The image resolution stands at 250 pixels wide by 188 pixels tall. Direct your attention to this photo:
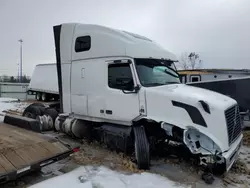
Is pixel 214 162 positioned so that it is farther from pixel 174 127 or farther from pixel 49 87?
pixel 49 87

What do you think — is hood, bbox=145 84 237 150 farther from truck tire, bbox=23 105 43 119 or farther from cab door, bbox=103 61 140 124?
truck tire, bbox=23 105 43 119

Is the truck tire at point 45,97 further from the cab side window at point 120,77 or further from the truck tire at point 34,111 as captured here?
the cab side window at point 120,77

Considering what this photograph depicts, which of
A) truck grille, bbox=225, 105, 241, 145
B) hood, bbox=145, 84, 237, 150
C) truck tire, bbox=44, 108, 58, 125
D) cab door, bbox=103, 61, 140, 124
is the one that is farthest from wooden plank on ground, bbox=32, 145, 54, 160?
truck tire, bbox=44, 108, 58, 125

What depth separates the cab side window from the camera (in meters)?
5.98

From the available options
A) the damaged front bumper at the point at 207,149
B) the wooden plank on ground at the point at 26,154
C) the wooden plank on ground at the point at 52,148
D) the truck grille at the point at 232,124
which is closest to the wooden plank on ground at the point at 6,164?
the wooden plank on ground at the point at 26,154

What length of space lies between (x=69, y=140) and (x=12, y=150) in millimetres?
3356

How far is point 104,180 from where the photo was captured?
479cm

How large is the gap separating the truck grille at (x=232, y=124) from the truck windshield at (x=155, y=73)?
160 centimetres

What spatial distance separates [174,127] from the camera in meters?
5.34

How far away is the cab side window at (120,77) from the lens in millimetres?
5980

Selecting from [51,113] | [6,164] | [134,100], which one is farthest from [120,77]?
[51,113]

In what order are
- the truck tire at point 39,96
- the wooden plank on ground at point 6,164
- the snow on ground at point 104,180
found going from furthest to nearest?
the truck tire at point 39,96, the snow on ground at point 104,180, the wooden plank on ground at point 6,164

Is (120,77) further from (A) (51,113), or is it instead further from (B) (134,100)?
(A) (51,113)

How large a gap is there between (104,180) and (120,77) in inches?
97.1
